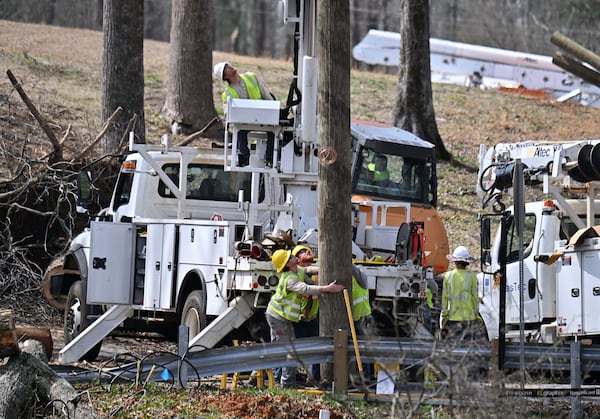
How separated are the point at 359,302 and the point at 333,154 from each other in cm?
165

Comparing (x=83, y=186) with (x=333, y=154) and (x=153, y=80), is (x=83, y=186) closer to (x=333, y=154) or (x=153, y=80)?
(x=333, y=154)

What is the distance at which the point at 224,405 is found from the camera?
9.35 meters

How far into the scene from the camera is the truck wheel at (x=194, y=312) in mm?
12391

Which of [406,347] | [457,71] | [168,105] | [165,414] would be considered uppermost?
[457,71]

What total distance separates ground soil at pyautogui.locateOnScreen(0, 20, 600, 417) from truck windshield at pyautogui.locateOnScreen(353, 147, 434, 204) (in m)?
1.74

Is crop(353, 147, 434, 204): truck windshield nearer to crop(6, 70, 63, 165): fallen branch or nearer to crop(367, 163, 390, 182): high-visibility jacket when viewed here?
crop(367, 163, 390, 182): high-visibility jacket

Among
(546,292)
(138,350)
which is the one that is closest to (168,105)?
(138,350)

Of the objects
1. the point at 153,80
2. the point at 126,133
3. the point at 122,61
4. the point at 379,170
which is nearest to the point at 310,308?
the point at 126,133

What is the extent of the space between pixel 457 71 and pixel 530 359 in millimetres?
30042

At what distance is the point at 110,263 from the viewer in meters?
13.7

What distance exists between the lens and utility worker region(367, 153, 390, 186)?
64.4 feet

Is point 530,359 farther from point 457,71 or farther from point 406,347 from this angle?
point 457,71

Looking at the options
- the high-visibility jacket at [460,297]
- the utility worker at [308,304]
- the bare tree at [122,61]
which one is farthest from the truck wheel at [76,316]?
the bare tree at [122,61]

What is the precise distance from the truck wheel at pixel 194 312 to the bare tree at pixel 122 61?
899cm
